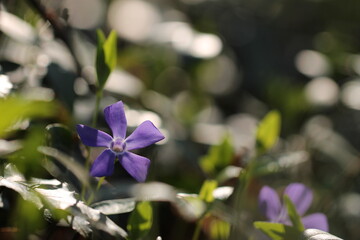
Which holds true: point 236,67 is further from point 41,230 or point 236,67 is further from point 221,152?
point 41,230

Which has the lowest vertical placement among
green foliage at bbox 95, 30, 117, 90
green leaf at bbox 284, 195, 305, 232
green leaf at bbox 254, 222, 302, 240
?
green leaf at bbox 254, 222, 302, 240

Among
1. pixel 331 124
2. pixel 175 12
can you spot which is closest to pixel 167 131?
pixel 331 124

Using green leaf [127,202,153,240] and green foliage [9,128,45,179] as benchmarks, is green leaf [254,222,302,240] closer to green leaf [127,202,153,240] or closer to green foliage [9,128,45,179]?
green leaf [127,202,153,240]

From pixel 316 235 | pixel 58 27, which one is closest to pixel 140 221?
pixel 316 235

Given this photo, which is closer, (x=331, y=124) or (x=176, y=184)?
(x=176, y=184)

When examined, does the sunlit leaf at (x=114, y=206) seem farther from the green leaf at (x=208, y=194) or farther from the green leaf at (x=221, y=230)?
the green leaf at (x=221, y=230)

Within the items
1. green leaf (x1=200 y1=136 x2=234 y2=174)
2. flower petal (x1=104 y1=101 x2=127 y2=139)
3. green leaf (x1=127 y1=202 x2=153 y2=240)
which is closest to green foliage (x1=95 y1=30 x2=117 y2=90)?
flower petal (x1=104 y1=101 x2=127 y2=139)

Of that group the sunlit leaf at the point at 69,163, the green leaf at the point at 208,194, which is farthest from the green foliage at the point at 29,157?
the green leaf at the point at 208,194
